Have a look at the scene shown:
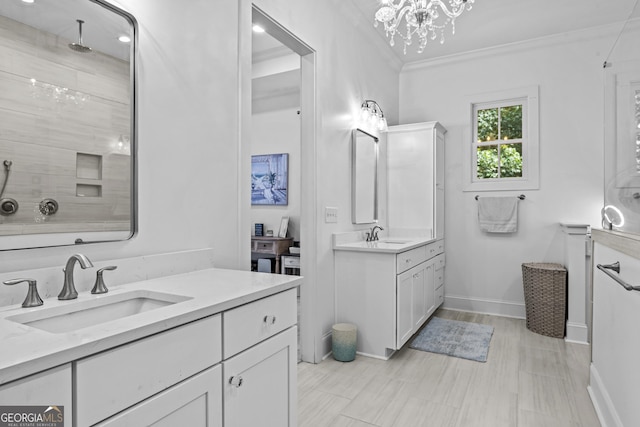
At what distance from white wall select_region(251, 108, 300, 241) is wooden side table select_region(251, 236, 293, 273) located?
0.60 ft

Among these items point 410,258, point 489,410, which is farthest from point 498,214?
point 489,410

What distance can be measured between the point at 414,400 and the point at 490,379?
63 cm

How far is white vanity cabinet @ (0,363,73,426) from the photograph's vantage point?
653 millimetres

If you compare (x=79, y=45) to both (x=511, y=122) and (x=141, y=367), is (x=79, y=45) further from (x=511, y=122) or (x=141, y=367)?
(x=511, y=122)

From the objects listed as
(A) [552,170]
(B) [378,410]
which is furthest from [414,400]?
(A) [552,170]

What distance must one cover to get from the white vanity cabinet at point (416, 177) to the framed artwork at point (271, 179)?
175 centimetres

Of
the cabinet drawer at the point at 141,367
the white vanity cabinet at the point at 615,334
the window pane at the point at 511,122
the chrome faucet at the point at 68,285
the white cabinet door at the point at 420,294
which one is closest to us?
the cabinet drawer at the point at 141,367

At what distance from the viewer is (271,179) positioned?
17.4ft

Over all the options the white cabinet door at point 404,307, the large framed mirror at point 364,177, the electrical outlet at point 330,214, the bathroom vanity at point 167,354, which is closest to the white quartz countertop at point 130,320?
the bathroom vanity at point 167,354

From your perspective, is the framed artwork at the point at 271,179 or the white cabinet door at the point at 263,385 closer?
the white cabinet door at the point at 263,385

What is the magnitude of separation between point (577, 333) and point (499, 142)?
2007 millimetres

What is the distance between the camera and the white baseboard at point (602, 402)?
5.58ft

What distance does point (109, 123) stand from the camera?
134 centimetres

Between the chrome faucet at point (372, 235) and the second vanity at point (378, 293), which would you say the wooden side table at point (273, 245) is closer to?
the chrome faucet at point (372, 235)
